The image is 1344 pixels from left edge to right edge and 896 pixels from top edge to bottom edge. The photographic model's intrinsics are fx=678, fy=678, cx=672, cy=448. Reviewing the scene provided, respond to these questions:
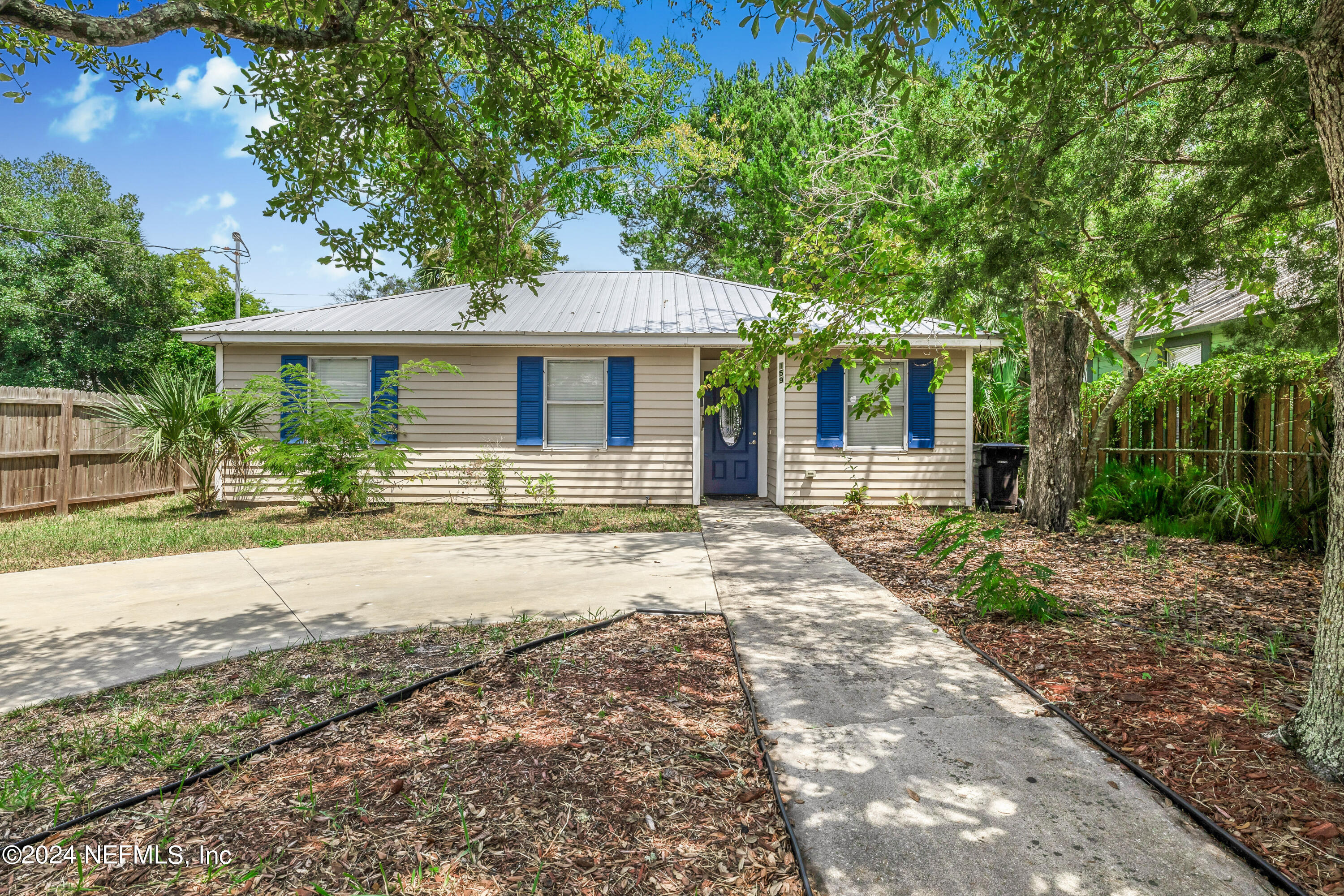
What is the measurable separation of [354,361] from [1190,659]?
1042 centimetres

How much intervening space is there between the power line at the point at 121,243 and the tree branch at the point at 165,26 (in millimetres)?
25609

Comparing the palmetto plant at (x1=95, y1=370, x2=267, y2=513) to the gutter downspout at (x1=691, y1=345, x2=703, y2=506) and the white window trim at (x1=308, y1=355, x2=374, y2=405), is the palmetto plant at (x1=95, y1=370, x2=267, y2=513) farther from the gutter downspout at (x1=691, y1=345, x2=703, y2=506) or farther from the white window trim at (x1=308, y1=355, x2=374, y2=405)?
the gutter downspout at (x1=691, y1=345, x2=703, y2=506)

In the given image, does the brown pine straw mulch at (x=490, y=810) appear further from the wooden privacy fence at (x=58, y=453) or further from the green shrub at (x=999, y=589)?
the wooden privacy fence at (x=58, y=453)

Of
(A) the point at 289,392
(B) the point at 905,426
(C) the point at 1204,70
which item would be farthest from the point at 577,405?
(C) the point at 1204,70

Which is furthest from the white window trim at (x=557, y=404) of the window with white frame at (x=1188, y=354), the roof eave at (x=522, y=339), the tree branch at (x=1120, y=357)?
the window with white frame at (x=1188, y=354)

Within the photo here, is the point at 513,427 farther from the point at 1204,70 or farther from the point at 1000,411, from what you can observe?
the point at 1204,70

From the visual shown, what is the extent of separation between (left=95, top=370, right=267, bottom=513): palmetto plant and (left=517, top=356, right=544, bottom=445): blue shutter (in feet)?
11.3

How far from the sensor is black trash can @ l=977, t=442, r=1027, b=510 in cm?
955

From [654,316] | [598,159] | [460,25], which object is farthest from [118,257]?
[460,25]

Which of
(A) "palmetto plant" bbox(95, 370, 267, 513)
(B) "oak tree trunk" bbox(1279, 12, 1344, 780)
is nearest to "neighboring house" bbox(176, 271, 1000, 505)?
(A) "palmetto plant" bbox(95, 370, 267, 513)

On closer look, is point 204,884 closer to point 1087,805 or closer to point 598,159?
point 1087,805

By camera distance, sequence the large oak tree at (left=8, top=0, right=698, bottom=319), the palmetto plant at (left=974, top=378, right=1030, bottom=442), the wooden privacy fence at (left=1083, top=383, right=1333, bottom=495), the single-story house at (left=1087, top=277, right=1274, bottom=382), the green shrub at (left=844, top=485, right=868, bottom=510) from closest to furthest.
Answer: the large oak tree at (left=8, top=0, right=698, bottom=319) < the wooden privacy fence at (left=1083, top=383, right=1333, bottom=495) < the green shrub at (left=844, top=485, right=868, bottom=510) < the palmetto plant at (left=974, top=378, right=1030, bottom=442) < the single-story house at (left=1087, top=277, right=1274, bottom=382)

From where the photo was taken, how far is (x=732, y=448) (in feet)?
36.3

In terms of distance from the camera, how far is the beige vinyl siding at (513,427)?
10.2 m
